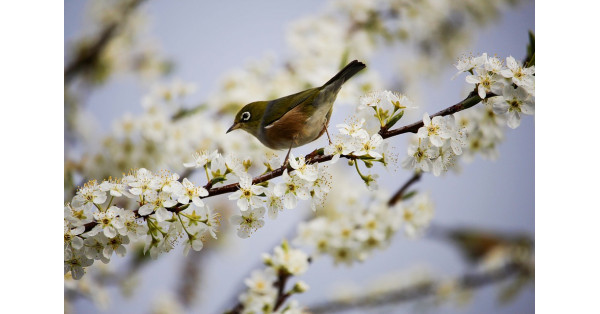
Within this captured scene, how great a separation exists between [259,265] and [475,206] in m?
0.79

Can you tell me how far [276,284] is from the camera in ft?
4.98

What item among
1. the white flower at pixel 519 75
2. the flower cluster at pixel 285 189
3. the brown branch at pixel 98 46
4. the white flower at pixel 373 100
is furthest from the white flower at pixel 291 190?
the brown branch at pixel 98 46

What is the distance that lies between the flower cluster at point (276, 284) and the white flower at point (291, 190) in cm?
35

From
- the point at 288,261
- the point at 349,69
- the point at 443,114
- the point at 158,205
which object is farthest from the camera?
the point at 288,261

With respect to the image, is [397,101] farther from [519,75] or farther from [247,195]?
[247,195]

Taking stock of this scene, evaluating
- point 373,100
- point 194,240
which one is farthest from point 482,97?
point 194,240

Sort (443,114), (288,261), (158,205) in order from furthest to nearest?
(288,261) < (443,114) < (158,205)

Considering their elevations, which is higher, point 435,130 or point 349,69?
point 349,69

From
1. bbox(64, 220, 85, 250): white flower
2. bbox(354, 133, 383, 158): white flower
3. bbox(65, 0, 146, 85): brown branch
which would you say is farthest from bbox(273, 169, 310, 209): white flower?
bbox(65, 0, 146, 85): brown branch

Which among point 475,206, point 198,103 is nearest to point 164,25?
point 198,103

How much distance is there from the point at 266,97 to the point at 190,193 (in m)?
0.60
